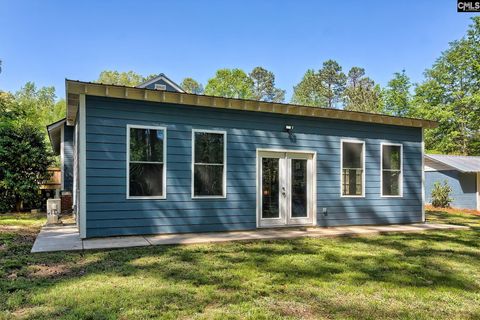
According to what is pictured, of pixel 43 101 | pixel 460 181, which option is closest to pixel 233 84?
pixel 43 101

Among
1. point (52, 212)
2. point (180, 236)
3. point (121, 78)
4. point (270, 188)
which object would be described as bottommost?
point (180, 236)

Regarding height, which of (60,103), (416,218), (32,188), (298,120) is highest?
(60,103)

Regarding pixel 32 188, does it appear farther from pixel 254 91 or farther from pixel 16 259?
pixel 254 91

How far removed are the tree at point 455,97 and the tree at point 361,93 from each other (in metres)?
4.09

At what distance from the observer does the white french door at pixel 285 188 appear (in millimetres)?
8002

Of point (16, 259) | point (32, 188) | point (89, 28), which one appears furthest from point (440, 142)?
point (16, 259)

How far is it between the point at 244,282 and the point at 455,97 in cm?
2835

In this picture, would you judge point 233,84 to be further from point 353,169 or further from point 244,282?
point 244,282

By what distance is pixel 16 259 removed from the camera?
4.96m

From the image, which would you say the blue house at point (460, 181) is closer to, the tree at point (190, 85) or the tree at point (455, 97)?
the tree at point (455, 97)

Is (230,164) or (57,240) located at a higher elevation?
(230,164)

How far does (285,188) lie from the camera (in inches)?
324

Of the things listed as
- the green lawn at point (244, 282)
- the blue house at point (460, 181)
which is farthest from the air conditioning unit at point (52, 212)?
the blue house at point (460, 181)

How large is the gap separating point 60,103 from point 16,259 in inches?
1505
